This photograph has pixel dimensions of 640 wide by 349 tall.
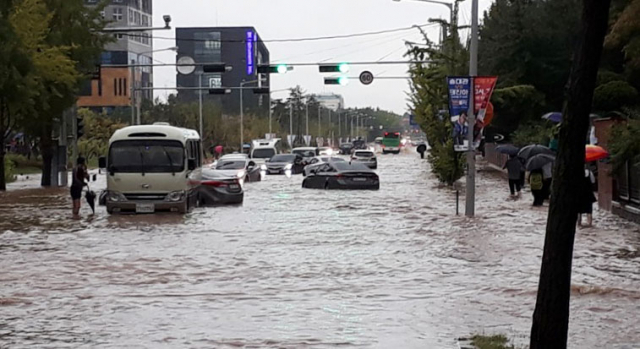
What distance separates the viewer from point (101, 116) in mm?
95000

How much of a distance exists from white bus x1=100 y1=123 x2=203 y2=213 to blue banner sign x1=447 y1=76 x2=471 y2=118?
7567 millimetres

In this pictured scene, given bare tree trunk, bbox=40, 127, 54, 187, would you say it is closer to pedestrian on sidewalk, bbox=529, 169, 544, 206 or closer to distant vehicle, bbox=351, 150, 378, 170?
pedestrian on sidewalk, bbox=529, 169, 544, 206

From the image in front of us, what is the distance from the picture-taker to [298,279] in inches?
686

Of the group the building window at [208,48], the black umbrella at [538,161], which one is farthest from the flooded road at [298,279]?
the building window at [208,48]

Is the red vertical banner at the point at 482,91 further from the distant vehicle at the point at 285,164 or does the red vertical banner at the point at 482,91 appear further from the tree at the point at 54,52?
the distant vehicle at the point at 285,164

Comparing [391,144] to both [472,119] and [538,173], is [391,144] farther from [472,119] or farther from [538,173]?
[472,119]

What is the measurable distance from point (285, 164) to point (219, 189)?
2646 centimetres

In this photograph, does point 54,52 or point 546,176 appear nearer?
point 546,176

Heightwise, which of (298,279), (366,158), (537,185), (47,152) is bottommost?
(366,158)

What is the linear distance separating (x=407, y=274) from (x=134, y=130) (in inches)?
563

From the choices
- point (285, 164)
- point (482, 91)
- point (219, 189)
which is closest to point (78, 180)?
point (219, 189)

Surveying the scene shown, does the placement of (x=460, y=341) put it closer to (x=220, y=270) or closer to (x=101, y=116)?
(x=220, y=270)

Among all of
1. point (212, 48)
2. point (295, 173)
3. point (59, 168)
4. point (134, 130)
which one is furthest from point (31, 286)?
point (212, 48)

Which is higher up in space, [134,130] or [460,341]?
[134,130]
